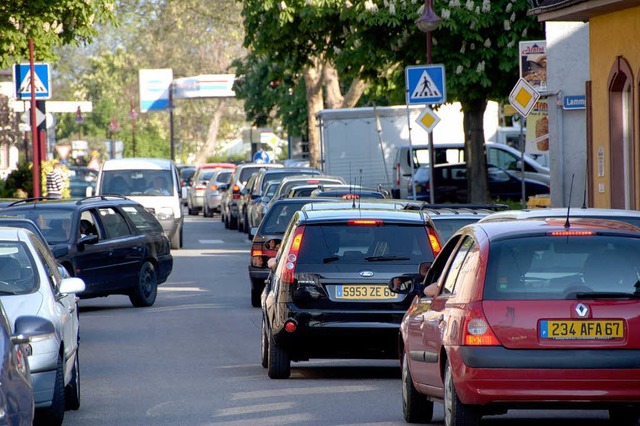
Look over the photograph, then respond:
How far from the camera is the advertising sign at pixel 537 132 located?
31844 mm

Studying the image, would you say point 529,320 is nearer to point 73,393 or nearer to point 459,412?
point 459,412

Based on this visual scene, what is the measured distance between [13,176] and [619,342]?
35466 millimetres

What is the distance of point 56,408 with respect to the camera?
1029 cm

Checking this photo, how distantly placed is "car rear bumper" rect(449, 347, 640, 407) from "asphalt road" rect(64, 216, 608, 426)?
5.82 ft

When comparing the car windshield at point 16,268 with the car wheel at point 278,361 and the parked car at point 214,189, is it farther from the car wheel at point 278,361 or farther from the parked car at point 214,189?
the parked car at point 214,189

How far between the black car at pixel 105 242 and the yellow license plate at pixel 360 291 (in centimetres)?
721

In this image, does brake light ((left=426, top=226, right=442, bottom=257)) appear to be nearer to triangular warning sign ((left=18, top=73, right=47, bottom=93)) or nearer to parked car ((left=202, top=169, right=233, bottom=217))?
triangular warning sign ((left=18, top=73, right=47, bottom=93))

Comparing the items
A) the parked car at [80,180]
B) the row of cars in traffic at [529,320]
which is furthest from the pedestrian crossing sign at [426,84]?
the parked car at [80,180]

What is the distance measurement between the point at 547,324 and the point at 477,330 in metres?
0.40

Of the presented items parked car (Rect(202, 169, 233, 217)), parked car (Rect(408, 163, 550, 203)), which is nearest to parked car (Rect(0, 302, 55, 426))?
parked car (Rect(408, 163, 550, 203))

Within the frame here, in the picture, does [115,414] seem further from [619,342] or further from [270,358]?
[619,342]

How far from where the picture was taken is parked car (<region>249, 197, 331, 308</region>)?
20.3m

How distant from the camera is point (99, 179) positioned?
3294cm

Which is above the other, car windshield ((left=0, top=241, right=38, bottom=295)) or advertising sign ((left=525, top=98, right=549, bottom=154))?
advertising sign ((left=525, top=98, right=549, bottom=154))
